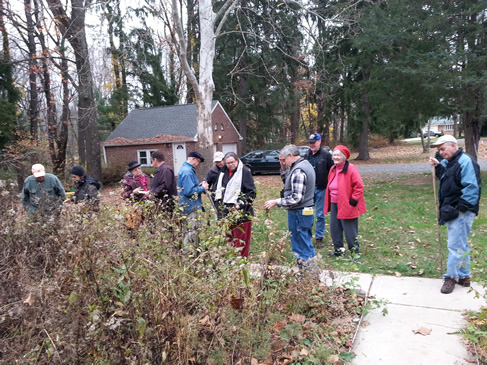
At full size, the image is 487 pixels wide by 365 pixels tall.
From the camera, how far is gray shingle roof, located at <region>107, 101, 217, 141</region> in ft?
88.8

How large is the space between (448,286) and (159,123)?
26.2 m

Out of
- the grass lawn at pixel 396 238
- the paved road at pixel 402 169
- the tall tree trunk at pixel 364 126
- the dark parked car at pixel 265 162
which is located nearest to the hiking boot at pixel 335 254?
the grass lawn at pixel 396 238

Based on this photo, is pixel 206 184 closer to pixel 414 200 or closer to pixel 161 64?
pixel 414 200

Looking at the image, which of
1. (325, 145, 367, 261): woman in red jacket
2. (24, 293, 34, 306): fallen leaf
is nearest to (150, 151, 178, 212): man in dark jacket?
(325, 145, 367, 261): woman in red jacket

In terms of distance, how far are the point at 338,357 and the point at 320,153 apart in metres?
4.32

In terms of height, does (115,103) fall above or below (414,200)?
above

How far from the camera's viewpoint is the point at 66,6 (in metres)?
16.9

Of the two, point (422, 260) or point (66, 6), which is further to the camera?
point (66, 6)

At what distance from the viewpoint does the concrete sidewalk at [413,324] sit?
9.93 ft

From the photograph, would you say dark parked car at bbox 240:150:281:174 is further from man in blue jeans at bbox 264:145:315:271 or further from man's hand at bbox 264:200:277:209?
man's hand at bbox 264:200:277:209

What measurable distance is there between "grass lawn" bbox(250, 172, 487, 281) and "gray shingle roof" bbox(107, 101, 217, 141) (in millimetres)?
16970

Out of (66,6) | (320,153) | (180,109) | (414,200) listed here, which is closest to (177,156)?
(180,109)

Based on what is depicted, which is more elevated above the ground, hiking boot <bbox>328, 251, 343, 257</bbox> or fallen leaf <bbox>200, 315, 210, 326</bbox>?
fallen leaf <bbox>200, 315, 210, 326</bbox>

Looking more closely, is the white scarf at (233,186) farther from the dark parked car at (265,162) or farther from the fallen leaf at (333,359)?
the dark parked car at (265,162)
